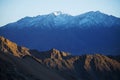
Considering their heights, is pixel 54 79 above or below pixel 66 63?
above

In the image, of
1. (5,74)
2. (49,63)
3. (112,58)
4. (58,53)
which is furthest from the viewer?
(112,58)

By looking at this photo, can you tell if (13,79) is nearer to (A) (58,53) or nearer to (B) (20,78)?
(B) (20,78)

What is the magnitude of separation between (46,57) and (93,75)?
1929 centimetres

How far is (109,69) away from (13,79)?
322 feet

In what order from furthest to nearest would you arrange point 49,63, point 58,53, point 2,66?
point 58,53 < point 49,63 < point 2,66

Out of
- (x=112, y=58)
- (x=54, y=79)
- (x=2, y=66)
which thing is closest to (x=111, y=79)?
(x=112, y=58)

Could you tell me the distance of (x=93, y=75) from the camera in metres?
129

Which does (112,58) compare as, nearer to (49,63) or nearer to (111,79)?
(111,79)

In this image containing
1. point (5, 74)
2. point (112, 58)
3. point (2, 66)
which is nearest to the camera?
point (5, 74)

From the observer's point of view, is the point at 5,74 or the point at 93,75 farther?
the point at 93,75

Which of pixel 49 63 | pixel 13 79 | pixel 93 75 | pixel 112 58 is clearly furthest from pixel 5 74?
pixel 112 58

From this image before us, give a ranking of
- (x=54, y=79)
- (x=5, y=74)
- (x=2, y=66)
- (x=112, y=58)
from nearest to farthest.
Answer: (x=5, y=74) → (x=2, y=66) → (x=54, y=79) → (x=112, y=58)

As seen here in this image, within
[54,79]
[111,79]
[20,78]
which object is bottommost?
[111,79]

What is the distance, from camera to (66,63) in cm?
12725
